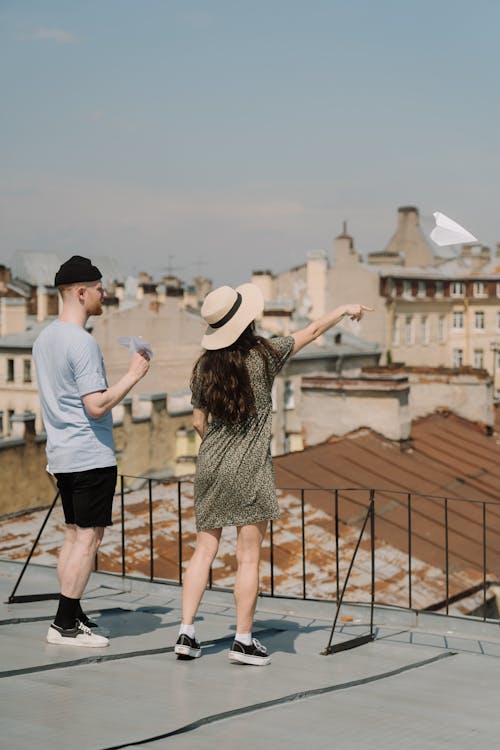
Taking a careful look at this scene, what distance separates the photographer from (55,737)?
326 centimetres

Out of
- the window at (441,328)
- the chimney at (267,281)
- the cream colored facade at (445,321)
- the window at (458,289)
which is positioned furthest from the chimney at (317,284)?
the window at (458,289)

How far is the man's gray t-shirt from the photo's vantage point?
14.8ft

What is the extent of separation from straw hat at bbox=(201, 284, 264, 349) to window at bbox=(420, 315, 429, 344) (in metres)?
54.1

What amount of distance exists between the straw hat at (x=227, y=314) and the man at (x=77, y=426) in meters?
0.33

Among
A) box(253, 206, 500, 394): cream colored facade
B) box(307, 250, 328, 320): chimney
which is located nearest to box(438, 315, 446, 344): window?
box(253, 206, 500, 394): cream colored facade

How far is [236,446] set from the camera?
4582 mm

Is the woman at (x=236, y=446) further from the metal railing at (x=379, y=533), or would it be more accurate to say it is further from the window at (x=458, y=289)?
the window at (x=458, y=289)

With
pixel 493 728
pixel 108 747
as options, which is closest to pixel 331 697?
pixel 493 728

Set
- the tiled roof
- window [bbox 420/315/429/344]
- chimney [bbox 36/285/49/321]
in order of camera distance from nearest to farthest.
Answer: the tiled roof
chimney [bbox 36/285/49/321]
window [bbox 420/315/429/344]

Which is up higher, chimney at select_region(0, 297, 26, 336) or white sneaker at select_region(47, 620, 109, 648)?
chimney at select_region(0, 297, 26, 336)

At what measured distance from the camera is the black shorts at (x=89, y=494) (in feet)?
15.1

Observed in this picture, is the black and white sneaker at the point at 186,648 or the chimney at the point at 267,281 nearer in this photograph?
the black and white sneaker at the point at 186,648

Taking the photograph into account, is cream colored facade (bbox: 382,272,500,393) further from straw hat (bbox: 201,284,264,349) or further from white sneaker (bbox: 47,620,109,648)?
white sneaker (bbox: 47,620,109,648)

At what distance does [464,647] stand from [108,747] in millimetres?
2413
